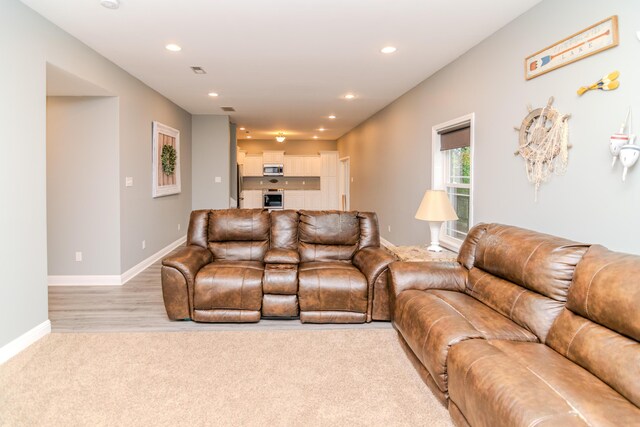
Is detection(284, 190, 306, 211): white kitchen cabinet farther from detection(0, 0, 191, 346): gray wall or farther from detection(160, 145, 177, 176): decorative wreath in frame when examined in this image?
detection(0, 0, 191, 346): gray wall

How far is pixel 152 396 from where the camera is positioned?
88.7 inches

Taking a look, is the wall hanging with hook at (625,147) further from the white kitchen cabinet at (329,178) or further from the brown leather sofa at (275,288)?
the white kitchen cabinet at (329,178)

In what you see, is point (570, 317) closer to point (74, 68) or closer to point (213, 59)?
point (213, 59)

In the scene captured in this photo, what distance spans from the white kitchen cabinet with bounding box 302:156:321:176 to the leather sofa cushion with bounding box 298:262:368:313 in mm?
9295

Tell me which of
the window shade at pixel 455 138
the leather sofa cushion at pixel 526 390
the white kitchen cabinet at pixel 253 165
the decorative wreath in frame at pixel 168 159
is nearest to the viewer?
the leather sofa cushion at pixel 526 390

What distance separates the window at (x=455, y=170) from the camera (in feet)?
14.0

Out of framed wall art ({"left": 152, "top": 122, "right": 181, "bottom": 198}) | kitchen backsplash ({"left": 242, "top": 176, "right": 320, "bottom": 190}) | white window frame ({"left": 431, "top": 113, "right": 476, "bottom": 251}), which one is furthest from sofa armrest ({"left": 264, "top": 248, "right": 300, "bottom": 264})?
kitchen backsplash ({"left": 242, "top": 176, "right": 320, "bottom": 190})

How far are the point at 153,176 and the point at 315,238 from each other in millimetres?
3091

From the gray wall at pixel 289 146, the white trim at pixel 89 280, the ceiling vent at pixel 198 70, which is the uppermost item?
the gray wall at pixel 289 146

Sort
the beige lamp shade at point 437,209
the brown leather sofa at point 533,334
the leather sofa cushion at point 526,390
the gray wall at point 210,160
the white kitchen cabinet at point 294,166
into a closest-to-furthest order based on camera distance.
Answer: the leather sofa cushion at point 526,390 < the brown leather sofa at point 533,334 < the beige lamp shade at point 437,209 < the gray wall at point 210,160 < the white kitchen cabinet at point 294,166

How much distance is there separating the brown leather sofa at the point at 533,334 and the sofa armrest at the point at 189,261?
1.69 meters

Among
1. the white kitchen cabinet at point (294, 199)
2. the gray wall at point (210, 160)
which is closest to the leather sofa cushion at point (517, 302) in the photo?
the gray wall at point (210, 160)

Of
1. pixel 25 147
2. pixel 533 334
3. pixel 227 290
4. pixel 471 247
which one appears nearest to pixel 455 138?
pixel 471 247

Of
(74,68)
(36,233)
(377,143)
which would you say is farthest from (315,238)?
(377,143)
